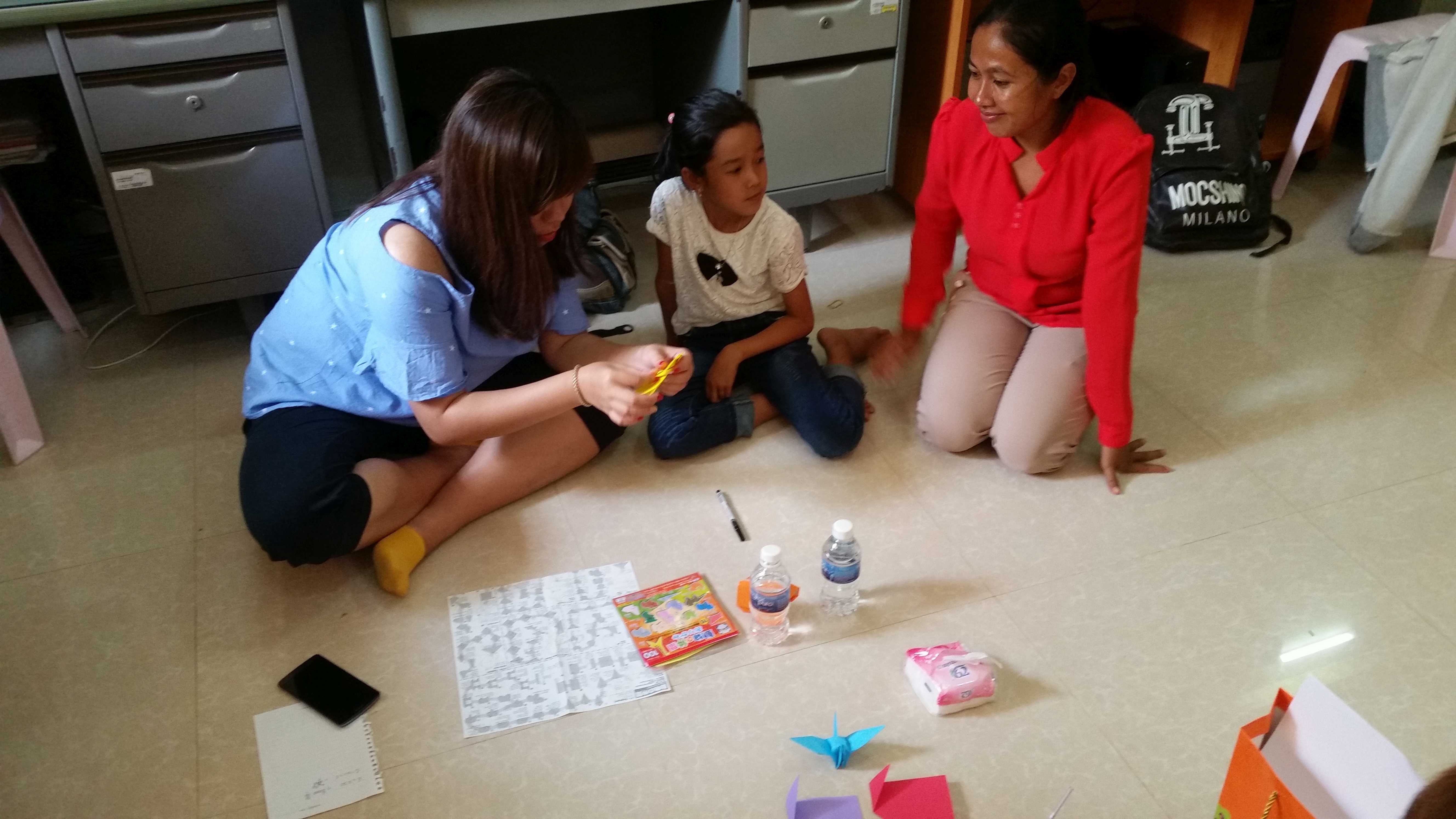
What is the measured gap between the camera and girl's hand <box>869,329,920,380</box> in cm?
198

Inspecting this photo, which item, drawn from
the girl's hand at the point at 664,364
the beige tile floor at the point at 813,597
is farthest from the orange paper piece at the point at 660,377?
the beige tile floor at the point at 813,597

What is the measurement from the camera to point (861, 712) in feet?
4.83

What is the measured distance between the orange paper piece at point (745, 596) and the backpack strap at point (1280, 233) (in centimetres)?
169

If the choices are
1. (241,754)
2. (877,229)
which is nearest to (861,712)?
(241,754)

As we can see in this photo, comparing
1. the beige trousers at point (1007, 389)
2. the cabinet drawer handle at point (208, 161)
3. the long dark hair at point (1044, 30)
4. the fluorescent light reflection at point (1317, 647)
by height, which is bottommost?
the fluorescent light reflection at point (1317, 647)

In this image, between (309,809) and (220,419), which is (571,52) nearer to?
(220,419)

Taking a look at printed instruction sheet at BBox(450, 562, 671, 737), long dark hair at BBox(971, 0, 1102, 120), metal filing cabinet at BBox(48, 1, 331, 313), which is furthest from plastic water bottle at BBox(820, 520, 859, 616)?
metal filing cabinet at BBox(48, 1, 331, 313)

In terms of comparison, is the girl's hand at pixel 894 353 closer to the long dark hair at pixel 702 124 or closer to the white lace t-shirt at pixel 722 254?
the white lace t-shirt at pixel 722 254

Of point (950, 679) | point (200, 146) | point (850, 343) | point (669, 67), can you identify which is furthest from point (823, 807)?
point (669, 67)

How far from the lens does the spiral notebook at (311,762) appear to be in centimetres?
135

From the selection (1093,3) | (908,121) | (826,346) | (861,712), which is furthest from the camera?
(1093,3)

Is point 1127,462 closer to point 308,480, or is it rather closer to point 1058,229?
point 1058,229

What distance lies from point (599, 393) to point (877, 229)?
144 cm

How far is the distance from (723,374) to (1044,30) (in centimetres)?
79
